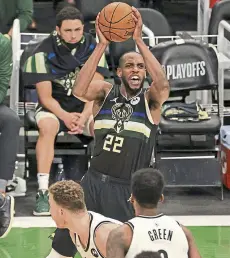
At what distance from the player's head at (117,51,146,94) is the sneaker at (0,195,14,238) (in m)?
1.92

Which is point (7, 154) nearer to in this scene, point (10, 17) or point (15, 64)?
point (15, 64)

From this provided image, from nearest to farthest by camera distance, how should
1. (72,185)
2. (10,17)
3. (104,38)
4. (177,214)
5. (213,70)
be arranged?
1. (72,185)
2. (104,38)
3. (177,214)
4. (213,70)
5. (10,17)

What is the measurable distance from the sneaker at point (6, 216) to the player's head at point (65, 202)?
2559mm

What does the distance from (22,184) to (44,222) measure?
738 millimetres

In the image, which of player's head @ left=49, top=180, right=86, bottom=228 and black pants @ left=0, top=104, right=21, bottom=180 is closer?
player's head @ left=49, top=180, right=86, bottom=228

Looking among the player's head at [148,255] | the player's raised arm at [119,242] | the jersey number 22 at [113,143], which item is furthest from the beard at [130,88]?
the player's head at [148,255]

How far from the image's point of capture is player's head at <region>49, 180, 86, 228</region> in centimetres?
534

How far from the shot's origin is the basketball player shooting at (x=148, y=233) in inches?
197

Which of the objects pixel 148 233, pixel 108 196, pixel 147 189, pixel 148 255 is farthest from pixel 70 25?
pixel 148 255

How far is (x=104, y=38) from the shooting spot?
668cm

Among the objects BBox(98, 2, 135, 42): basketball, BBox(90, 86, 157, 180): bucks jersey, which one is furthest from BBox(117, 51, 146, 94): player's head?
BBox(98, 2, 135, 42): basketball

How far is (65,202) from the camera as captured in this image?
17.5ft

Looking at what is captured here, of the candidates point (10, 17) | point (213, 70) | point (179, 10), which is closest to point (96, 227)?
point (213, 70)

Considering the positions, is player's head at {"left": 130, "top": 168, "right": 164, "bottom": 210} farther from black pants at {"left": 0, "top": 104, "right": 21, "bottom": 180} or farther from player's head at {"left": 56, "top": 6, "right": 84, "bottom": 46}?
Result: player's head at {"left": 56, "top": 6, "right": 84, "bottom": 46}
